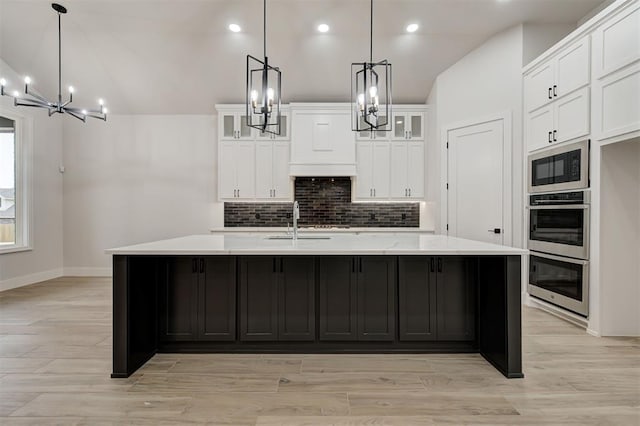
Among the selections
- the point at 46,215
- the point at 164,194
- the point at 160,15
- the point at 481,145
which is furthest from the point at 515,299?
the point at 46,215

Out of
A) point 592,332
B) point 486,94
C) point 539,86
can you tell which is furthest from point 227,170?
point 592,332

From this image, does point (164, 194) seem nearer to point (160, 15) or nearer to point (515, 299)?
point (160, 15)

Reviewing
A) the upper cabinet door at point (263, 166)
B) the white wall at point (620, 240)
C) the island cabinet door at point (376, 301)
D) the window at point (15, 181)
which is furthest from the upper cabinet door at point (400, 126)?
the window at point (15, 181)

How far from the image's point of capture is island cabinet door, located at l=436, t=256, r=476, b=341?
2840 mm

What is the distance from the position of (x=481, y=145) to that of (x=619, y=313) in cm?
245

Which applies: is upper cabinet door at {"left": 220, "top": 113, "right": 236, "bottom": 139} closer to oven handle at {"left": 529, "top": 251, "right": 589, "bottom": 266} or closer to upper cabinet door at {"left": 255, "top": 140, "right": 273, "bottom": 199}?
upper cabinet door at {"left": 255, "top": 140, "right": 273, "bottom": 199}

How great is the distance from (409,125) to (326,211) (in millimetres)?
1993

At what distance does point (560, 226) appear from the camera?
367cm

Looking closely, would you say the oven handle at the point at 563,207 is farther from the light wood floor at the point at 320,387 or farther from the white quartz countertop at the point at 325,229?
the white quartz countertop at the point at 325,229

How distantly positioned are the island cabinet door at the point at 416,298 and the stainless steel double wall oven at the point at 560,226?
66.8 inches

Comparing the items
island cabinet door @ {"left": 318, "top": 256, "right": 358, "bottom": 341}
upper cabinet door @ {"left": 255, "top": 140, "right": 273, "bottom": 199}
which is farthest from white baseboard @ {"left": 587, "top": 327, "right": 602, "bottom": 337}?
upper cabinet door @ {"left": 255, "top": 140, "right": 273, "bottom": 199}

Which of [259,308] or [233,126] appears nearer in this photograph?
Result: [259,308]

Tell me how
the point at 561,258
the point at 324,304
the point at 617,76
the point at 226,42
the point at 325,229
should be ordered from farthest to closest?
the point at 325,229 < the point at 226,42 < the point at 561,258 < the point at 617,76 < the point at 324,304

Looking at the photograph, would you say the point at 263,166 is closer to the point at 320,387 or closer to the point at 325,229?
the point at 325,229
